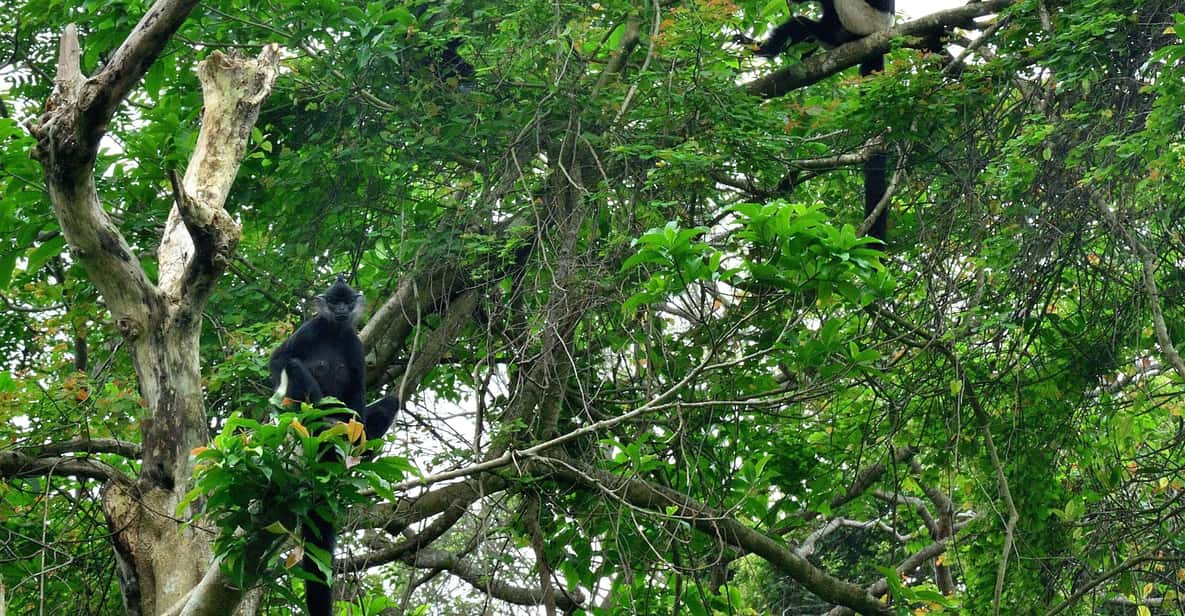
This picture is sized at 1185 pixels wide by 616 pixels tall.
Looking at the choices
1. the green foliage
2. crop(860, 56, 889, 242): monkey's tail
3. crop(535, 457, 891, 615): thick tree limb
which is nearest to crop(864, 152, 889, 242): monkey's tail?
crop(860, 56, 889, 242): monkey's tail

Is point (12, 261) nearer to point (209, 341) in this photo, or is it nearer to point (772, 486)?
point (209, 341)

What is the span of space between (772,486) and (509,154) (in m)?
2.44

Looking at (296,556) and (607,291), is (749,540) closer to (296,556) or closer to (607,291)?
(607,291)

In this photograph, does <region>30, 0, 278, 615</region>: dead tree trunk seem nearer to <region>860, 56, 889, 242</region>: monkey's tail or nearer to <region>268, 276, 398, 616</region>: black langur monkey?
<region>268, 276, 398, 616</region>: black langur monkey

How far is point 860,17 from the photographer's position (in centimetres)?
738

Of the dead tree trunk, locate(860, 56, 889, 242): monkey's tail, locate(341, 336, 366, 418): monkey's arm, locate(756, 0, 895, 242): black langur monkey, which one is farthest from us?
locate(756, 0, 895, 242): black langur monkey

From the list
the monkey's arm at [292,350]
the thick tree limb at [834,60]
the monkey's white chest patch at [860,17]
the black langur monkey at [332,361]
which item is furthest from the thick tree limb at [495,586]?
the monkey's white chest patch at [860,17]

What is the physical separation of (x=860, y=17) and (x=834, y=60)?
64 cm

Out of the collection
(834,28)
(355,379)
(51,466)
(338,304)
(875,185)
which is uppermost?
(834,28)

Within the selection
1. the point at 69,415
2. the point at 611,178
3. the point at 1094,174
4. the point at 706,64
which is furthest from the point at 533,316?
the point at 1094,174

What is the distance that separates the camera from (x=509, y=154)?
Answer: 5746 millimetres

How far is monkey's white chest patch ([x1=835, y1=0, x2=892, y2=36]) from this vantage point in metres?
7.29

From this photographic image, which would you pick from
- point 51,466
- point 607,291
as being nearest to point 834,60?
point 607,291

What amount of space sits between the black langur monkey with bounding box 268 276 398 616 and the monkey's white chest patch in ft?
13.0
